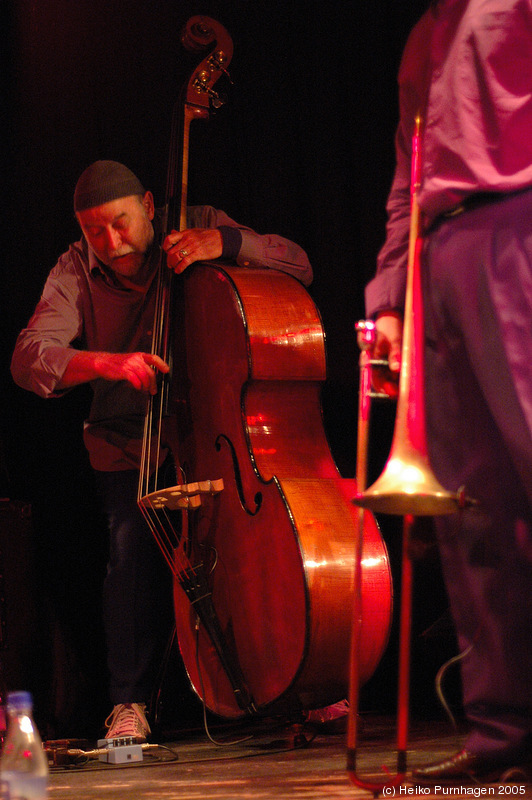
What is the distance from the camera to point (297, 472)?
2361 mm

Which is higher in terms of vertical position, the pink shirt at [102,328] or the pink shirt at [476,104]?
the pink shirt at [476,104]

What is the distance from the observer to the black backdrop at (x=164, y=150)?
324 centimetres

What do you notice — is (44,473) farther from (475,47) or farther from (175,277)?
(475,47)

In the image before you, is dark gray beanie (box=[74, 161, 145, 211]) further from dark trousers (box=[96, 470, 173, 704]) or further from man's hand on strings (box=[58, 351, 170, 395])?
dark trousers (box=[96, 470, 173, 704])

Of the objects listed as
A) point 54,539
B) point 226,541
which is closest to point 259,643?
point 226,541

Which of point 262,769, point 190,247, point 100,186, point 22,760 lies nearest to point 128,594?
point 262,769

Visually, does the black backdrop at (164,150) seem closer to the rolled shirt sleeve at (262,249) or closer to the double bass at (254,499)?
the rolled shirt sleeve at (262,249)

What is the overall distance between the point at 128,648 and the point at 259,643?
667 mm

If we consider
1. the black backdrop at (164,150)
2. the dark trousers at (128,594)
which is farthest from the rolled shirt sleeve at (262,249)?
the dark trousers at (128,594)

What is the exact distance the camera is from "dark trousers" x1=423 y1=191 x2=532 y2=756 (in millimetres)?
1475

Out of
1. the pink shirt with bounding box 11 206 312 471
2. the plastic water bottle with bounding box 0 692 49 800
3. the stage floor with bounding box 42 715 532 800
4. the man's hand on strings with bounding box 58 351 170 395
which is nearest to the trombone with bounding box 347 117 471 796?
the stage floor with bounding box 42 715 532 800

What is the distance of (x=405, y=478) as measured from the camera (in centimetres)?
141

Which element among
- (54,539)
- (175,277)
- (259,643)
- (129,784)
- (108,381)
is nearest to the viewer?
(129,784)

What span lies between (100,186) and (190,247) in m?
0.42
